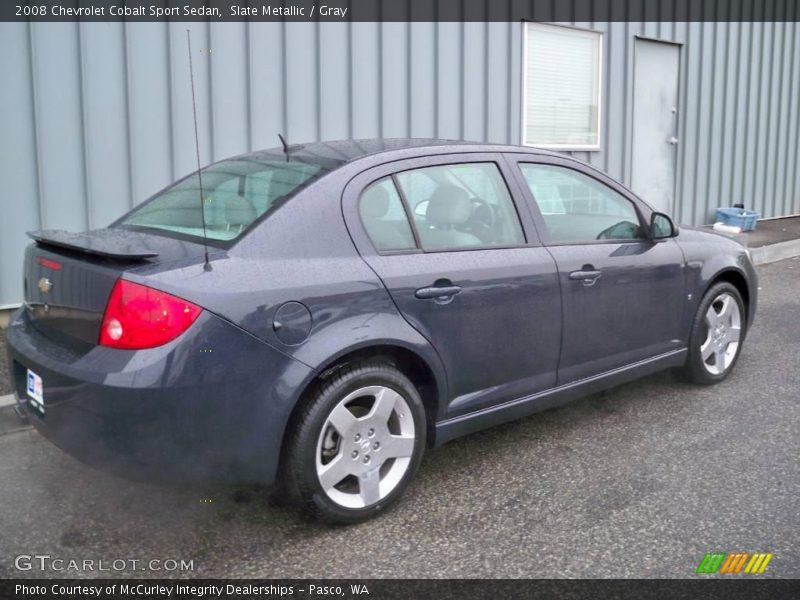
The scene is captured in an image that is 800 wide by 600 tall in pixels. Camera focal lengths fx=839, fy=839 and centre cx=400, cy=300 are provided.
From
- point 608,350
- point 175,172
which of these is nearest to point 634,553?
point 608,350

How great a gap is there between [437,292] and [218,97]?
4.07m

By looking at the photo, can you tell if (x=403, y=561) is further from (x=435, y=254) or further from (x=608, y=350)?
(x=608, y=350)

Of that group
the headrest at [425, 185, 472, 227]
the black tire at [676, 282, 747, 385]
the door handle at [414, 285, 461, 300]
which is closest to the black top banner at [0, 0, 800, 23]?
the headrest at [425, 185, 472, 227]

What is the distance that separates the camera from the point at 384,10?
7.65 meters

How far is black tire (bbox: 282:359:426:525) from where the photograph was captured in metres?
3.08

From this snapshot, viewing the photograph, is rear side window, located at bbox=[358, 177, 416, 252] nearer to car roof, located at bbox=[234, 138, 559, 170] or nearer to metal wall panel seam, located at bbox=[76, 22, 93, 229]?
car roof, located at bbox=[234, 138, 559, 170]

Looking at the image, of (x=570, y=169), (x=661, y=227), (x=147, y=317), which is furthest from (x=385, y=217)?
(x=661, y=227)

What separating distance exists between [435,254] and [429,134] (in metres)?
4.93

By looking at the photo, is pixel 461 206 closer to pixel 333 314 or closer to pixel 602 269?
pixel 602 269

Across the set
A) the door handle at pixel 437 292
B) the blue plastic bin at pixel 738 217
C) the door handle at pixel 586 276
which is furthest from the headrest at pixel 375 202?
the blue plastic bin at pixel 738 217

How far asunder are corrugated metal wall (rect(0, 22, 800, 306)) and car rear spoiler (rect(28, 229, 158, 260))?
286 centimetres

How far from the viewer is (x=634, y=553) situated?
3068 millimetres

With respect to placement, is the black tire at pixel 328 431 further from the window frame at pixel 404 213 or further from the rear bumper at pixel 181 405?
the window frame at pixel 404 213

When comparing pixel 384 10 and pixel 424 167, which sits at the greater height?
pixel 384 10
